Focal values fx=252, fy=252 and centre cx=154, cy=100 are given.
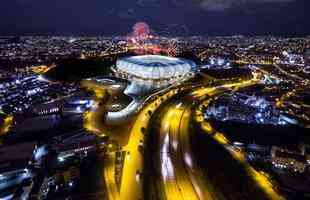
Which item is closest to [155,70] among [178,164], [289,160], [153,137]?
[153,137]

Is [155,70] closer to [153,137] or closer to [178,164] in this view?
[153,137]

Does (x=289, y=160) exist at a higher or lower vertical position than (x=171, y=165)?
higher

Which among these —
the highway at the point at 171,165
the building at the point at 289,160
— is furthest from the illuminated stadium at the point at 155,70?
the building at the point at 289,160

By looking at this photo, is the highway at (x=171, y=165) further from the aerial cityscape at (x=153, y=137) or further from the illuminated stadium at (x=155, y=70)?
the illuminated stadium at (x=155, y=70)

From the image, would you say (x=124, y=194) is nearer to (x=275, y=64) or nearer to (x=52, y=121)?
(x=52, y=121)

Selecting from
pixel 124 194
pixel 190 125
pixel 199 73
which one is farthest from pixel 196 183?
pixel 199 73

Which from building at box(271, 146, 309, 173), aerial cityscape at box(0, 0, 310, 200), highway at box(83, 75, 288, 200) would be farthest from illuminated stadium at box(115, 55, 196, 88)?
building at box(271, 146, 309, 173)
